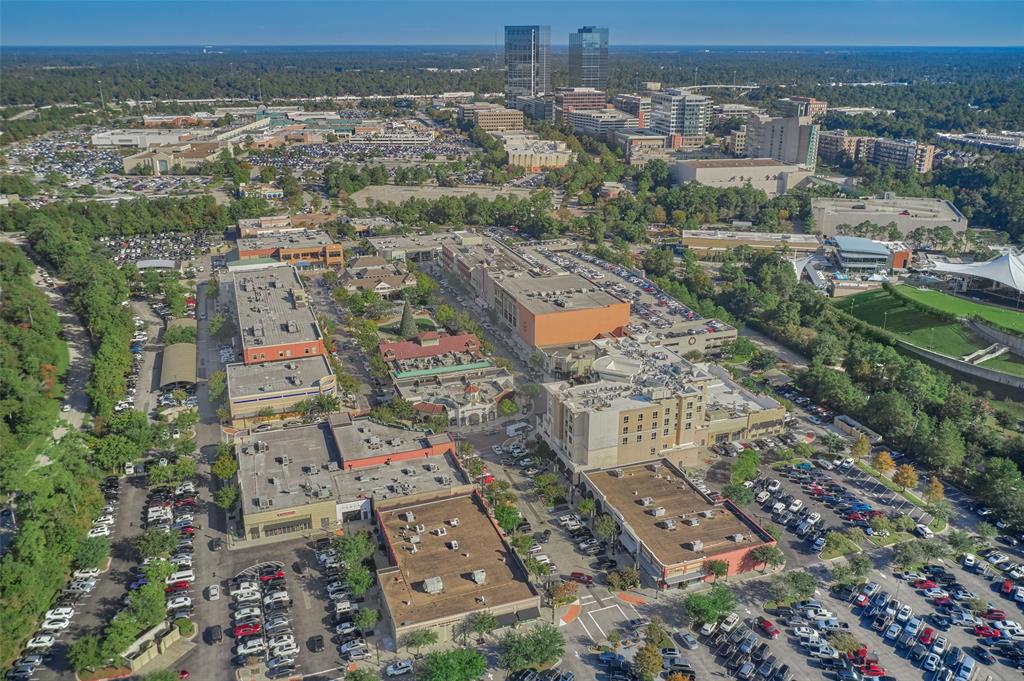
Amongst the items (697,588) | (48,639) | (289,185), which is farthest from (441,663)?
(289,185)

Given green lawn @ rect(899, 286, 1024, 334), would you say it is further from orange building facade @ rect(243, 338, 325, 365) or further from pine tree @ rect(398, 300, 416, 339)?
orange building facade @ rect(243, 338, 325, 365)

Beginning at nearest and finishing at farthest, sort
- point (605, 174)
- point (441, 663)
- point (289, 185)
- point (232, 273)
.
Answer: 1. point (441, 663)
2. point (232, 273)
3. point (289, 185)
4. point (605, 174)

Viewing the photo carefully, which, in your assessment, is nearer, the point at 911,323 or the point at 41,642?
the point at 41,642

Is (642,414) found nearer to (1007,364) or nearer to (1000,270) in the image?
(1007,364)

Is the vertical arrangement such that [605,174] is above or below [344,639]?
above

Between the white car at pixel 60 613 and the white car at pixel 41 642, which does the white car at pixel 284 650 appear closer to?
the white car at pixel 41 642

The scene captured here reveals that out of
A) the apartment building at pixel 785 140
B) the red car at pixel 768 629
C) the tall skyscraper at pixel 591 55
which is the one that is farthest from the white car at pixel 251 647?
the tall skyscraper at pixel 591 55

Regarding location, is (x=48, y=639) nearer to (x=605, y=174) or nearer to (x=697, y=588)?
(x=697, y=588)

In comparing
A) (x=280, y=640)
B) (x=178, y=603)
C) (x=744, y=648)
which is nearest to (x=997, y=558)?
(x=744, y=648)
